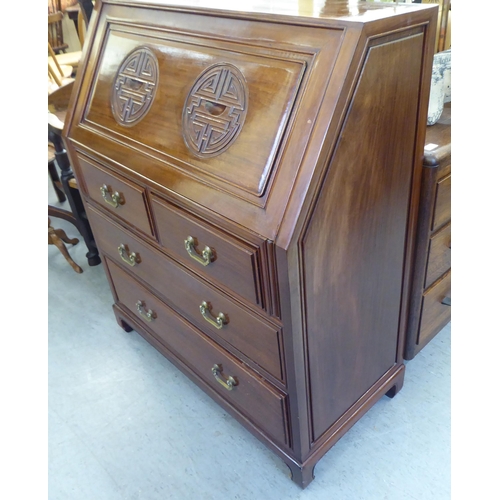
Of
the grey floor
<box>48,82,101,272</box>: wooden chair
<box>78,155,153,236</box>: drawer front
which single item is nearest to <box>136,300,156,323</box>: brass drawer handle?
the grey floor

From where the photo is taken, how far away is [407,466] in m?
1.27

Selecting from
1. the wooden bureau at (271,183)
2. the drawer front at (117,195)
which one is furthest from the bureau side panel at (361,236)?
the drawer front at (117,195)

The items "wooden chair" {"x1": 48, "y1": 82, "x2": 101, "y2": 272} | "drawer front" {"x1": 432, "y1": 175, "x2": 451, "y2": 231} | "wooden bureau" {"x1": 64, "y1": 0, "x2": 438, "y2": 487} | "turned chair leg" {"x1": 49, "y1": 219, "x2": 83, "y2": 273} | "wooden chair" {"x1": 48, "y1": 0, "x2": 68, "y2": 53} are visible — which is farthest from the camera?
"wooden chair" {"x1": 48, "y1": 0, "x2": 68, "y2": 53}

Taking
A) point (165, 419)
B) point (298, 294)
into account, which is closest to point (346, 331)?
point (298, 294)

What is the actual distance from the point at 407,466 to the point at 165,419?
745 millimetres

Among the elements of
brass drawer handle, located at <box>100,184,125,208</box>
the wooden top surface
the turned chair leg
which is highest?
the wooden top surface

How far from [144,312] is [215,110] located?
82 centimetres

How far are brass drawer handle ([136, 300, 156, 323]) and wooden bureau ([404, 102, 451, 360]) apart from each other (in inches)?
32.0

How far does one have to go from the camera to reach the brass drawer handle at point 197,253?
995mm

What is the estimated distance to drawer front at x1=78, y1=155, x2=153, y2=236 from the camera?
3.84 ft

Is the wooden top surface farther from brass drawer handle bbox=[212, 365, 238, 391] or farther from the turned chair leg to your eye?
the turned chair leg

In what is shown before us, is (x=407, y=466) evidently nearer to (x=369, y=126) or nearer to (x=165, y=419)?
(x=165, y=419)

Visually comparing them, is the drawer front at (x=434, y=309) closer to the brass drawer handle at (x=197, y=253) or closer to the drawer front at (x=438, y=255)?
the drawer front at (x=438, y=255)

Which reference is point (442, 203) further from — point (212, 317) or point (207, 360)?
point (207, 360)
